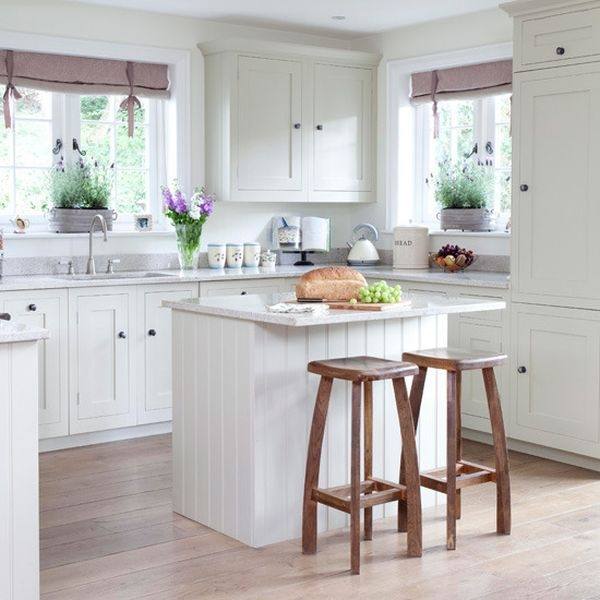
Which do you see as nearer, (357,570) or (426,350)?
(357,570)

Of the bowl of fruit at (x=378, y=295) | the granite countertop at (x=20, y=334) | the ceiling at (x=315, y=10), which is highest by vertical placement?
the ceiling at (x=315, y=10)

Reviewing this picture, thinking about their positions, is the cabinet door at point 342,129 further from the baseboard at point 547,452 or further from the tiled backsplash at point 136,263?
the baseboard at point 547,452

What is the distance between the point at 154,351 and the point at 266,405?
1934mm

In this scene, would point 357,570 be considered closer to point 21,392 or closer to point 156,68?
point 21,392

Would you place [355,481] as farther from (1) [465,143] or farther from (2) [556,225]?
(1) [465,143]

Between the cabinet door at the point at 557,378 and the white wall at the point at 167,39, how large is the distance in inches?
82.4

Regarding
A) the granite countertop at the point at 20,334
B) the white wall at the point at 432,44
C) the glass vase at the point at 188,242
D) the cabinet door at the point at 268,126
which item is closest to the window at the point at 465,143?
the white wall at the point at 432,44

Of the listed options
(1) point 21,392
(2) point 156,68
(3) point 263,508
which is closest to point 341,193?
(2) point 156,68

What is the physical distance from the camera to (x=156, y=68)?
6227 mm

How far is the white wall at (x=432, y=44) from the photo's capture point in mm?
6105

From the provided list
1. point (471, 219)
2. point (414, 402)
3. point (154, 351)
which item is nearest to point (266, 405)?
point (414, 402)

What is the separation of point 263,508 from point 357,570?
0.48 m

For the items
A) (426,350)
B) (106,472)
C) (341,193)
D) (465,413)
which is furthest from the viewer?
(341,193)

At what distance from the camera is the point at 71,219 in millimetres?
5934
